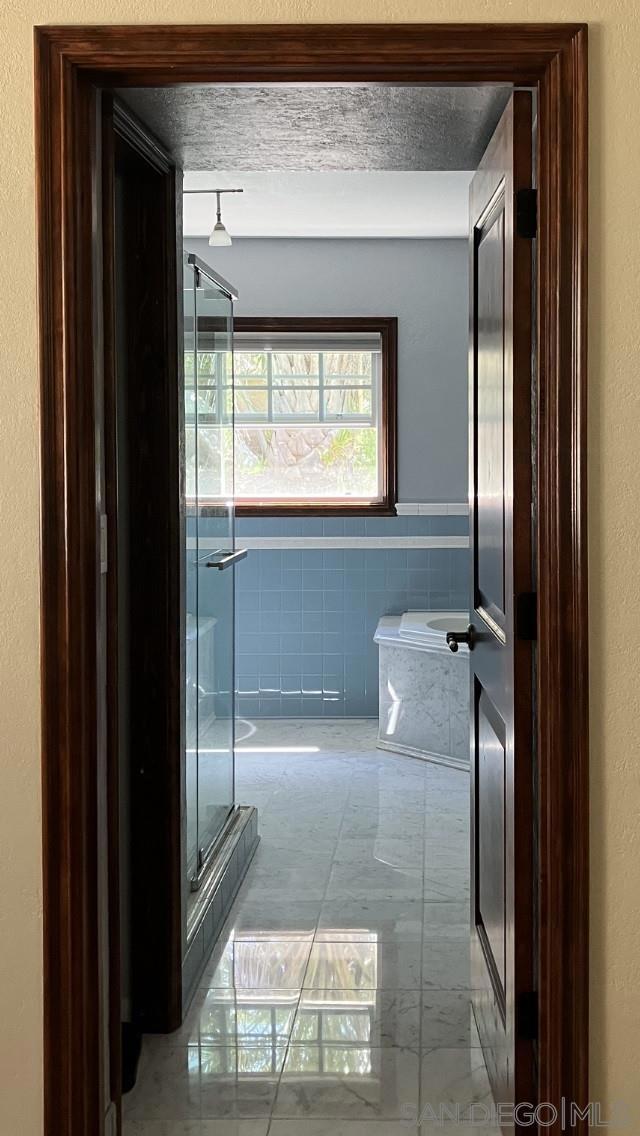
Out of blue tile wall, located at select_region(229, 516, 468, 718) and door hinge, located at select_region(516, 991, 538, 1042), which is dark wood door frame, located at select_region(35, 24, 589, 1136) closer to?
door hinge, located at select_region(516, 991, 538, 1042)

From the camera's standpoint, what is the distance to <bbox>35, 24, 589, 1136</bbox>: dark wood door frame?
2006mm

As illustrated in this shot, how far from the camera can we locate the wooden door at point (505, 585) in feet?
7.10

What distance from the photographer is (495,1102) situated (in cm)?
258

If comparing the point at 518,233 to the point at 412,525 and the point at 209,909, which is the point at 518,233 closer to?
the point at 209,909

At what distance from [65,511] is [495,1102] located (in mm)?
1625

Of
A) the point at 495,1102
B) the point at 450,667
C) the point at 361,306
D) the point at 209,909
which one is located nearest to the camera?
the point at 495,1102

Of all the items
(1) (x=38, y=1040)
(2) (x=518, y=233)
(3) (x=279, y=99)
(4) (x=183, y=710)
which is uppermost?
(3) (x=279, y=99)

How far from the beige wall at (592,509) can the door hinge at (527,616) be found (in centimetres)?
13

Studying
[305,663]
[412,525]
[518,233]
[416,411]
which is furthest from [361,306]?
[518,233]

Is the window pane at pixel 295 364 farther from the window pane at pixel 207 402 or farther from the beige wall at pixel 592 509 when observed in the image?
the beige wall at pixel 592 509

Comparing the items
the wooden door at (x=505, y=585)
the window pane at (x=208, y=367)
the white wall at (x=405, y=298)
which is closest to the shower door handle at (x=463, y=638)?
the wooden door at (x=505, y=585)

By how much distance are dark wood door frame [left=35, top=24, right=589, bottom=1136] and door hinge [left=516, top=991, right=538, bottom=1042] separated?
105mm

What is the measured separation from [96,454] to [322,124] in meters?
0.93

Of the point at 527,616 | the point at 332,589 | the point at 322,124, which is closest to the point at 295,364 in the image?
the point at 332,589
